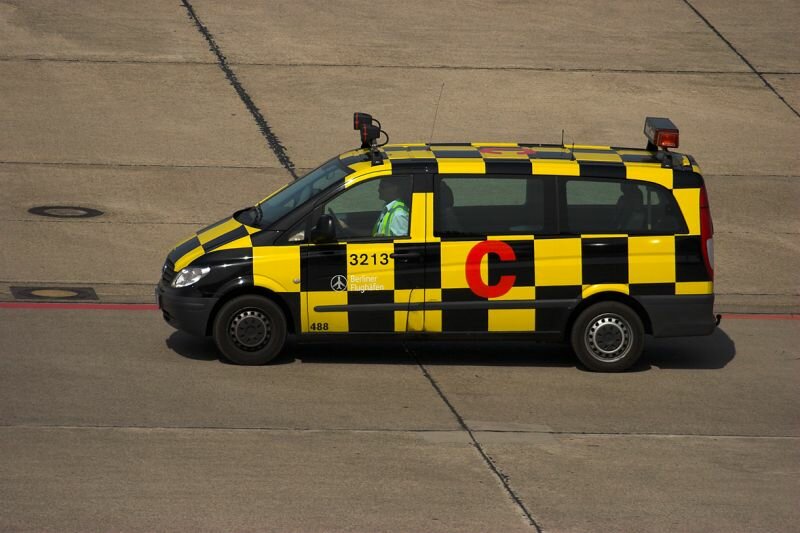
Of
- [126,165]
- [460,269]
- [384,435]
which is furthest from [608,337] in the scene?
[126,165]

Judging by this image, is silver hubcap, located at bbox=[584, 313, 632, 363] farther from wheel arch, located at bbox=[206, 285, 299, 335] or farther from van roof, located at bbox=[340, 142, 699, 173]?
wheel arch, located at bbox=[206, 285, 299, 335]

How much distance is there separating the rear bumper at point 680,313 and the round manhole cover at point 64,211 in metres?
6.59

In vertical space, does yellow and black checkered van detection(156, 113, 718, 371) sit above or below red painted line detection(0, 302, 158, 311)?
above

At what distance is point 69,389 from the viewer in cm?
942

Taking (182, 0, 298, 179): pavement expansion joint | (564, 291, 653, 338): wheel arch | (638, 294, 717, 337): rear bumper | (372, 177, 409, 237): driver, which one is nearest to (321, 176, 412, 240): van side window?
(372, 177, 409, 237): driver

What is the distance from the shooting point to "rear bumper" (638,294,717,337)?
10.3 metres

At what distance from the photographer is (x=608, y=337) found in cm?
1040

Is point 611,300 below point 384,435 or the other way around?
the other way around

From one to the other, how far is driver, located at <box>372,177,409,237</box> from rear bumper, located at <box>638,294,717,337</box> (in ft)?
6.60

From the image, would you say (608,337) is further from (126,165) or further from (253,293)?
(126,165)

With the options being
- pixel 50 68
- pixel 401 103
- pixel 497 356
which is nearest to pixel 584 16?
pixel 401 103

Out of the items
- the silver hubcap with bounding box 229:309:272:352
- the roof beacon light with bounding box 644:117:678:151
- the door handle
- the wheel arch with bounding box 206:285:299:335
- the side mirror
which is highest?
the roof beacon light with bounding box 644:117:678:151

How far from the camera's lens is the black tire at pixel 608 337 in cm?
1034

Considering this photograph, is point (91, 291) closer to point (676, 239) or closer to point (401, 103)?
point (676, 239)
